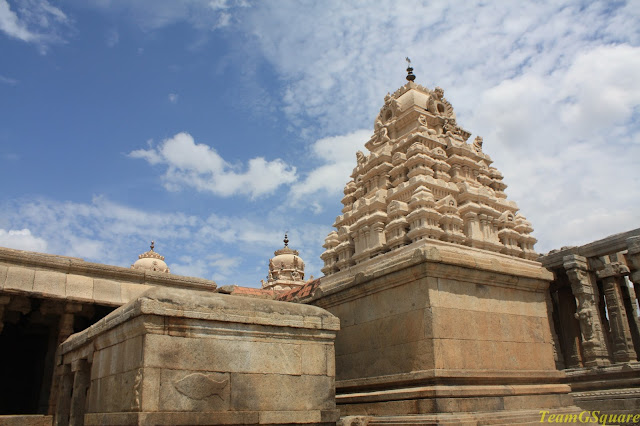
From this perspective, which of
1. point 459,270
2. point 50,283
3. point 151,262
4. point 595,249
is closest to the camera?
point 459,270

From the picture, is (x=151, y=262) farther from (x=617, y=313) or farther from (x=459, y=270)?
(x=459, y=270)

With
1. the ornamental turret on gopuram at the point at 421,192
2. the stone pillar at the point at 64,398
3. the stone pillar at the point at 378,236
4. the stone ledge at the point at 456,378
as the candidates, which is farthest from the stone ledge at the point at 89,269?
the stone pillar at the point at 378,236

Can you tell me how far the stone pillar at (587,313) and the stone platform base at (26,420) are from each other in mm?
20752

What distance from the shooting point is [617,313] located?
22656 mm

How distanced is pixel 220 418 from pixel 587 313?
70.1ft

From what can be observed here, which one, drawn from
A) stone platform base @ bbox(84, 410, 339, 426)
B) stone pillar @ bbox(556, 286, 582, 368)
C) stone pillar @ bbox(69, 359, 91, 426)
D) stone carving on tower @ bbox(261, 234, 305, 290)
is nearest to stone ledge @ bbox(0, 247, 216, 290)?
stone pillar @ bbox(69, 359, 91, 426)

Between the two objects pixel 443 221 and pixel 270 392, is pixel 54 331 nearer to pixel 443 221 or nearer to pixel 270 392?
pixel 270 392

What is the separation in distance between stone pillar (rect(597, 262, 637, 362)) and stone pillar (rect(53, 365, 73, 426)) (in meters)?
22.1

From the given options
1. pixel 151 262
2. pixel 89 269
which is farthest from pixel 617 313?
pixel 151 262

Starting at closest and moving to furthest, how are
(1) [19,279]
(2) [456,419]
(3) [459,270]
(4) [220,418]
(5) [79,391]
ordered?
1. (4) [220,418]
2. (2) [456,419]
3. (5) [79,391]
4. (3) [459,270]
5. (1) [19,279]

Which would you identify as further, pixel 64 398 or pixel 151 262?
pixel 151 262

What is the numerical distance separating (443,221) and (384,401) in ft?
42.1

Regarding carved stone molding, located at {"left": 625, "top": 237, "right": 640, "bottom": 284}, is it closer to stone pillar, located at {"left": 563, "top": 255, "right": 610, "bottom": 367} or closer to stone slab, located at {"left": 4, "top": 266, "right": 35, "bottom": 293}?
stone pillar, located at {"left": 563, "top": 255, "right": 610, "bottom": 367}

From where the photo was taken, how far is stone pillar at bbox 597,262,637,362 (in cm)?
2211
